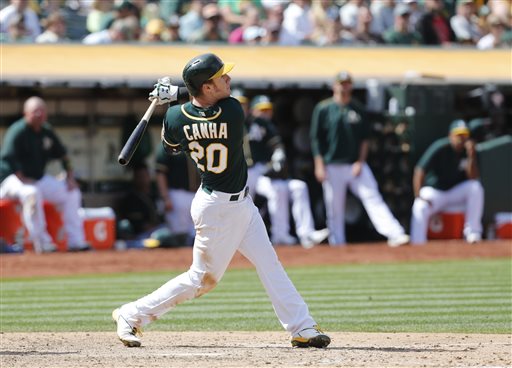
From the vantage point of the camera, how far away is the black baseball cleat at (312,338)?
23.6 feet

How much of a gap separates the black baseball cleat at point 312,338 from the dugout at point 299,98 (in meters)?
8.90

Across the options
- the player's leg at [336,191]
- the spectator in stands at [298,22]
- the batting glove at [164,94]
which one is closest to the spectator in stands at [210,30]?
the spectator in stands at [298,22]

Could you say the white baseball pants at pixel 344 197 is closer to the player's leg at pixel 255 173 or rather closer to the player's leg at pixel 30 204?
the player's leg at pixel 255 173

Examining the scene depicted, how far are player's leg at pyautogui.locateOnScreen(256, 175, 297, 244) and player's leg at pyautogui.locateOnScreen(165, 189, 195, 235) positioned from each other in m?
0.98

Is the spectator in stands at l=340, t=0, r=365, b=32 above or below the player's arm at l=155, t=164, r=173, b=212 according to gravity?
above

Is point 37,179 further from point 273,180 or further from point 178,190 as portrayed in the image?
point 273,180

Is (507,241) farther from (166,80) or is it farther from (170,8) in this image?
(166,80)

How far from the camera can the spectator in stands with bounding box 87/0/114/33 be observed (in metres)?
17.2

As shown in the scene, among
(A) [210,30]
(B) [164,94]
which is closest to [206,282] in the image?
(B) [164,94]

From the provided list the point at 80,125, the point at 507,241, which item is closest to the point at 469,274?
the point at 507,241

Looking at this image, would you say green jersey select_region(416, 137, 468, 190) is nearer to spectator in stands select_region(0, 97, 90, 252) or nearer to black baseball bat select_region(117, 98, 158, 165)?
spectator in stands select_region(0, 97, 90, 252)

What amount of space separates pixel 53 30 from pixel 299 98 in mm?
3614

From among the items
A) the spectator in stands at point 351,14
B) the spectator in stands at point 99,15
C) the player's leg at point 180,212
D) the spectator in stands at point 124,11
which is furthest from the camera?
the spectator in stands at point 351,14

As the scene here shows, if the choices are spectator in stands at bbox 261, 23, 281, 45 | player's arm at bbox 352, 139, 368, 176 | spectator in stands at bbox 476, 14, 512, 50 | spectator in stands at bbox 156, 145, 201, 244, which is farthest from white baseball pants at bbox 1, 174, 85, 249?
spectator in stands at bbox 476, 14, 512, 50
